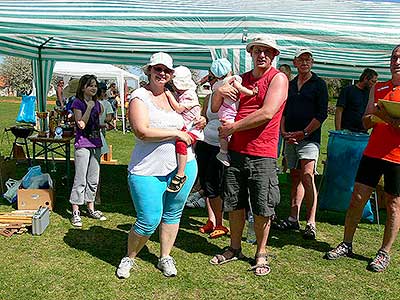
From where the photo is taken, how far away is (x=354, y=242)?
4238mm

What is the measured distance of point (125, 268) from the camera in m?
3.27

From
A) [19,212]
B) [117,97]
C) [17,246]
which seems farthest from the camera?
[117,97]

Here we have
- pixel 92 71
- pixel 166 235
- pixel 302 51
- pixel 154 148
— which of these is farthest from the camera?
pixel 92 71

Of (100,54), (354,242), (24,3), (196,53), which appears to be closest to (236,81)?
(354,242)

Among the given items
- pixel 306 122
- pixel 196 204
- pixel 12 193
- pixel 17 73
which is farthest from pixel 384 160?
pixel 17 73

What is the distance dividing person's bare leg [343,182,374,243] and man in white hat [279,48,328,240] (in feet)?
1.83

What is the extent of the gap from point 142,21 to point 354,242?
297 centimetres

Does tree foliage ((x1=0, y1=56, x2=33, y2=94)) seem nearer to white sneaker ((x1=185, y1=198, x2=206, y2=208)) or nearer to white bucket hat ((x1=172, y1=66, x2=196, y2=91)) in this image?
white sneaker ((x1=185, y1=198, x2=206, y2=208))

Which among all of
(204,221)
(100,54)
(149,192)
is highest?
(100,54)

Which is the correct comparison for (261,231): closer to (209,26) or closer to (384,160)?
(384,160)

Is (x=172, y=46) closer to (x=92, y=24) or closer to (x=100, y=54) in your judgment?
(x=92, y=24)

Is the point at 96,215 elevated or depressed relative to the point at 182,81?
depressed

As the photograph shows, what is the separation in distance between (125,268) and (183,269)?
0.47 meters

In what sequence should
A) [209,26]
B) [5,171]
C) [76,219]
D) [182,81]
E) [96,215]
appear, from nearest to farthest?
1. [182,81]
2. [209,26]
3. [76,219]
4. [96,215]
5. [5,171]
